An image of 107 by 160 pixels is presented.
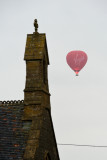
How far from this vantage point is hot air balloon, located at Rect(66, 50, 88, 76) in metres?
35.8

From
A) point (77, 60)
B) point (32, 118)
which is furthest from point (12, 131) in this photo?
point (77, 60)

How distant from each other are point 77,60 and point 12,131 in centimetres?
1542

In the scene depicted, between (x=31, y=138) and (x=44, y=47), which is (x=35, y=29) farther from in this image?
(x=31, y=138)

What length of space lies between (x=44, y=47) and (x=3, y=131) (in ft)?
21.8

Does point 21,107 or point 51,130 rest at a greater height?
point 21,107

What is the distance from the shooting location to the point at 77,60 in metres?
35.8

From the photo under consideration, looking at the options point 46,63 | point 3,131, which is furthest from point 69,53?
point 3,131

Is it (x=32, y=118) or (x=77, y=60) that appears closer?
(x=32, y=118)

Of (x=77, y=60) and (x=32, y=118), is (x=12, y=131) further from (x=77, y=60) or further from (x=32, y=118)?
(x=77, y=60)

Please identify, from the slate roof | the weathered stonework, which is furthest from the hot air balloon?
the slate roof

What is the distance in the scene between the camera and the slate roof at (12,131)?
20453 millimetres

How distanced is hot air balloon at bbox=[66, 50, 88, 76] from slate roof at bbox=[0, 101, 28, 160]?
13.0 metres

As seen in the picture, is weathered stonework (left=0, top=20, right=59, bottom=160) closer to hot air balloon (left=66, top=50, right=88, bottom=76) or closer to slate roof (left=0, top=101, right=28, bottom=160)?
slate roof (left=0, top=101, right=28, bottom=160)

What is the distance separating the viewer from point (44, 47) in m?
25.4
